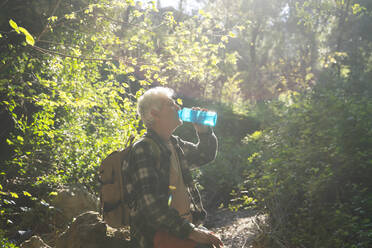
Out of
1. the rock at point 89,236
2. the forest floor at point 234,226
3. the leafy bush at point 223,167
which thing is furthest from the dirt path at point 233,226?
the rock at point 89,236

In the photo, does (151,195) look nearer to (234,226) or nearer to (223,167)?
(234,226)

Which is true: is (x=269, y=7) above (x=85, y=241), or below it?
above

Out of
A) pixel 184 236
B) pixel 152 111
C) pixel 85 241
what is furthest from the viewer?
pixel 85 241

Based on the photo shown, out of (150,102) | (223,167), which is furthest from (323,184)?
(223,167)

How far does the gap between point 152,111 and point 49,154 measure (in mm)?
3415

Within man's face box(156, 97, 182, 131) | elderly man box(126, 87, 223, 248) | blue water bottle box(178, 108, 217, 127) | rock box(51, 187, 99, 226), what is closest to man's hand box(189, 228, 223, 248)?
elderly man box(126, 87, 223, 248)

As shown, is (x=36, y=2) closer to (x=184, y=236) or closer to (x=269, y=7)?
(x=184, y=236)

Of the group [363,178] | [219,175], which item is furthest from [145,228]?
[219,175]

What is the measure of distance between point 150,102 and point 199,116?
0.59 meters

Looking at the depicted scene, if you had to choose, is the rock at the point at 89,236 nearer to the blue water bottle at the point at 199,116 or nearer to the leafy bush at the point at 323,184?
the blue water bottle at the point at 199,116

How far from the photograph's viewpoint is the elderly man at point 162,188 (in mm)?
1968

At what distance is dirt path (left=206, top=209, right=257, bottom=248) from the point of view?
198 inches

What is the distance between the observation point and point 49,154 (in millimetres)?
5070

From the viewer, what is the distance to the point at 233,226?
20.6ft
